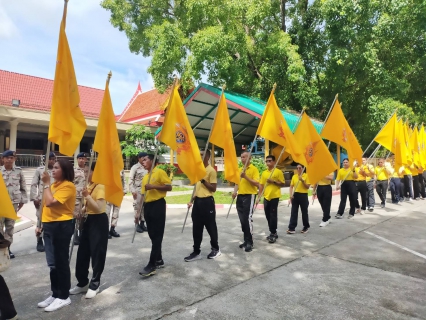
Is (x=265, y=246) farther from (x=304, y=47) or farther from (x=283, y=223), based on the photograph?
(x=304, y=47)

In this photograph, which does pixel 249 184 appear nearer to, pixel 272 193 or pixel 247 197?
pixel 247 197

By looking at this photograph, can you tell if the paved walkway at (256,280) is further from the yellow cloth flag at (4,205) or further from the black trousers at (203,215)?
the yellow cloth flag at (4,205)

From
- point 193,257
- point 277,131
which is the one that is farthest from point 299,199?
point 193,257

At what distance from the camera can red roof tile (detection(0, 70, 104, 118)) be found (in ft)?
66.1

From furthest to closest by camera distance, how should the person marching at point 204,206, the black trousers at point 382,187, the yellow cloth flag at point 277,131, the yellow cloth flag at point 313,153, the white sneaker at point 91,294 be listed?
1. the black trousers at point 382,187
2. the yellow cloth flag at point 313,153
3. the yellow cloth flag at point 277,131
4. the person marching at point 204,206
5. the white sneaker at point 91,294

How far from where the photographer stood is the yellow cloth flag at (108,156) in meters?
3.68

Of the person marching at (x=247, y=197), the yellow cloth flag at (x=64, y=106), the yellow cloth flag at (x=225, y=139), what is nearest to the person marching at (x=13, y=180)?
the yellow cloth flag at (x=64, y=106)

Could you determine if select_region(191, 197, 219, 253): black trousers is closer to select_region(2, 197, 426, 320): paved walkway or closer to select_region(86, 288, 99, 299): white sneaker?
select_region(2, 197, 426, 320): paved walkway

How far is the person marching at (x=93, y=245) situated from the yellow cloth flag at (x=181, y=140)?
1236 mm

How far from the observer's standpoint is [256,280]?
411 centimetres

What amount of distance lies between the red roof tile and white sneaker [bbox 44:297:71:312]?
61.6ft

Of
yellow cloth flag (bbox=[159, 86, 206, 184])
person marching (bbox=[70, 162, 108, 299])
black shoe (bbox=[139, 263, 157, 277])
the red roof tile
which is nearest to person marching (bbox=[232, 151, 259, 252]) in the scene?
yellow cloth flag (bbox=[159, 86, 206, 184])

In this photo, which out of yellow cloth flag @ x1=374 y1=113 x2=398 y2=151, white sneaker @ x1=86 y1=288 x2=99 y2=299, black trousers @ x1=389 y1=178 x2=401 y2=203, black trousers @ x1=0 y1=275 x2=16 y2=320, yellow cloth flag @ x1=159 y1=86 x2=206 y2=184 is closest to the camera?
black trousers @ x1=0 y1=275 x2=16 y2=320

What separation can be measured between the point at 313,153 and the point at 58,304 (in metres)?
4.88
